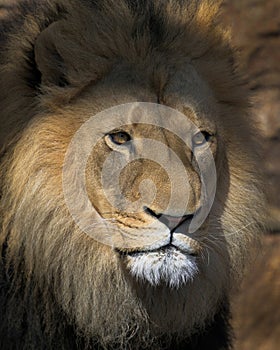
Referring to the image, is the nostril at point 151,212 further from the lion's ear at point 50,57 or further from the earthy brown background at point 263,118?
the earthy brown background at point 263,118

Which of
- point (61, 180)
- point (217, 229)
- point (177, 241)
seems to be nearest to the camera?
point (177, 241)

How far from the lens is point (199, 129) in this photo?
13.0 feet

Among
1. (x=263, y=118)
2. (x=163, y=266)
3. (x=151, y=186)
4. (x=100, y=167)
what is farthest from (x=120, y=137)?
(x=263, y=118)

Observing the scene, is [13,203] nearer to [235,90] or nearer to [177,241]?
[177,241]

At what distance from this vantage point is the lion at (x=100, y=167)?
3.79m

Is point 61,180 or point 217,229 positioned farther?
point 217,229

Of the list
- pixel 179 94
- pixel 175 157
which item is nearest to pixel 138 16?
pixel 179 94

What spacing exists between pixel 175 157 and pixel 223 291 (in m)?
0.91

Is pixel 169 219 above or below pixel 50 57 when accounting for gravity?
below

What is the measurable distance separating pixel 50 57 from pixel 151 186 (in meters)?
0.79

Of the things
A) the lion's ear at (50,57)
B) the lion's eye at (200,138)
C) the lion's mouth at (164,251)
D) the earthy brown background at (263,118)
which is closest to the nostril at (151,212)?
the lion's mouth at (164,251)

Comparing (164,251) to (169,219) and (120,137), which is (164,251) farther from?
(120,137)

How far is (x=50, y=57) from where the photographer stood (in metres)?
3.95

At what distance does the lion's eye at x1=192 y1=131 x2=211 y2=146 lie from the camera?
3.93m
